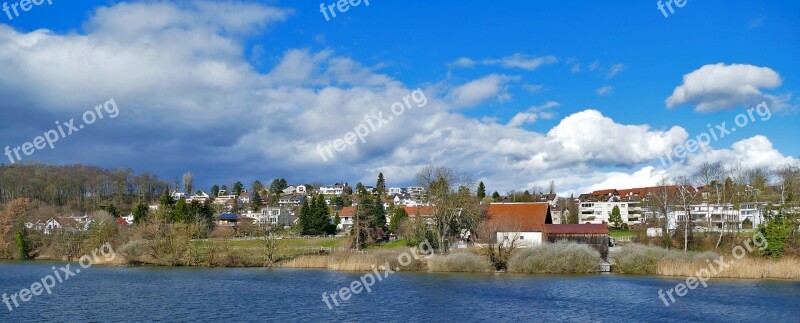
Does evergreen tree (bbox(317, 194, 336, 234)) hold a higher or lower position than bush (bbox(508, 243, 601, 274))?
higher

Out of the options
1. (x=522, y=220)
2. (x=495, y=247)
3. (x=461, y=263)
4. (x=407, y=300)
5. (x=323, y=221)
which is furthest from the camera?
(x=323, y=221)

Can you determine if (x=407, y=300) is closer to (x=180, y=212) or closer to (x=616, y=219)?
(x=180, y=212)

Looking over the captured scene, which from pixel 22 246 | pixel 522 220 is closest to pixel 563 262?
pixel 522 220

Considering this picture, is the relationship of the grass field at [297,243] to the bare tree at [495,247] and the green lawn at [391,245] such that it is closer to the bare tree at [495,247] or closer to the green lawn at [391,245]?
the green lawn at [391,245]

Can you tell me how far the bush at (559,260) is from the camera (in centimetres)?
4956

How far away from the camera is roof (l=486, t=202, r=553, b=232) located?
66.6m

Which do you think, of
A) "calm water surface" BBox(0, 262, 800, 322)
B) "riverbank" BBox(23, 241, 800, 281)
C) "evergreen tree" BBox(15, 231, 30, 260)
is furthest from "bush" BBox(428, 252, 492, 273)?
"evergreen tree" BBox(15, 231, 30, 260)

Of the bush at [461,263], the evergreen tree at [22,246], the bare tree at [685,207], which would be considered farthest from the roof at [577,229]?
the evergreen tree at [22,246]

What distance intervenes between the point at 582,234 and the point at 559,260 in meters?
14.0

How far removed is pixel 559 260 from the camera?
163ft

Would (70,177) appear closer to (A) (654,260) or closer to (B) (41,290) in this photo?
(B) (41,290)

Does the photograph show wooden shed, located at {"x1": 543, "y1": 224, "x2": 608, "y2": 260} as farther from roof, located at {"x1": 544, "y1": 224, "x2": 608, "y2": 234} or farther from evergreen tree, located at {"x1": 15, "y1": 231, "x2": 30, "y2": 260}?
evergreen tree, located at {"x1": 15, "y1": 231, "x2": 30, "y2": 260}

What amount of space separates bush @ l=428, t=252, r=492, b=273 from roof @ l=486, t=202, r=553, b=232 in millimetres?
12628

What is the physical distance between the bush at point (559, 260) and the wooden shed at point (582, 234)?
8.59 metres
